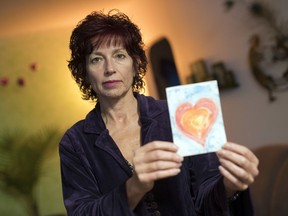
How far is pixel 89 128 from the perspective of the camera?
4.20ft

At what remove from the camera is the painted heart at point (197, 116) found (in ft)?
3.36

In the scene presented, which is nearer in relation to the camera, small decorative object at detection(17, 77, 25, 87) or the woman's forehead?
the woman's forehead

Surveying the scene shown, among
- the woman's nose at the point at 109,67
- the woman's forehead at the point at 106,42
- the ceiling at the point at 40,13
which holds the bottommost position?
the woman's nose at the point at 109,67

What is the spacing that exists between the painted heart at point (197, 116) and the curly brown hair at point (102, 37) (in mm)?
338

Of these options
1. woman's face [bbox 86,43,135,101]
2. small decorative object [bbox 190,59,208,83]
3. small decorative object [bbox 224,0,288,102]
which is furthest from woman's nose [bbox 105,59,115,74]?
small decorative object [bbox 190,59,208,83]

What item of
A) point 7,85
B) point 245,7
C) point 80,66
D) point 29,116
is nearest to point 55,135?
point 29,116

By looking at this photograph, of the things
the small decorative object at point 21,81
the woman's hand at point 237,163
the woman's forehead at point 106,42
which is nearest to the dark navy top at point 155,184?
the woman's hand at point 237,163

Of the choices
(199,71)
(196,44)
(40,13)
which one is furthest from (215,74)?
(40,13)

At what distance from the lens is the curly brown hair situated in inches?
48.9

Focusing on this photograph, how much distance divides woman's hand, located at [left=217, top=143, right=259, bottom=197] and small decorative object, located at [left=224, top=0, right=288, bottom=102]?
2363mm

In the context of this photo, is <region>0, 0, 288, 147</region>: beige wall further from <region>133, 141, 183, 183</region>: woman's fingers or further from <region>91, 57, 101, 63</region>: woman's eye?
<region>133, 141, 183, 183</region>: woman's fingers

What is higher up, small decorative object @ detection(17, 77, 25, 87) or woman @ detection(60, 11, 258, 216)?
small decorative object @ detection(17, 77, 25, 87)

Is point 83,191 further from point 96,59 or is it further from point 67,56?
point 67,56

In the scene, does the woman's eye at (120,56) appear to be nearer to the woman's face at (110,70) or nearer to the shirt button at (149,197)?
the woman's face at (110,70)
